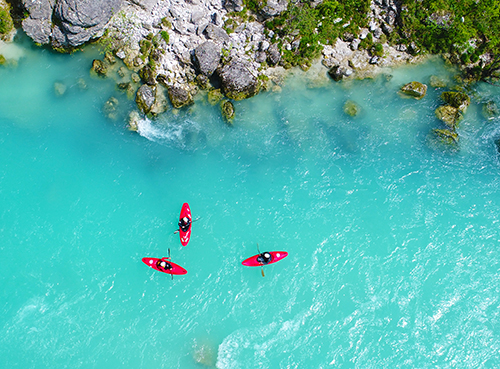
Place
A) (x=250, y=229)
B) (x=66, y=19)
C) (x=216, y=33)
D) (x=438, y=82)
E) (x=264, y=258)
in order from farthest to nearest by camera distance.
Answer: (x=438, y=82)
(x=216, y=33)
(x=66, y=19)
(x=250, y=229)
(x=264, y=258)

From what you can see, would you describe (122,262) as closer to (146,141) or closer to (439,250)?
(146,141)

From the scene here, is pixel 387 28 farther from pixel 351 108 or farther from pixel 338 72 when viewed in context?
pixel 351 108

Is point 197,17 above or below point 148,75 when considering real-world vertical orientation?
above

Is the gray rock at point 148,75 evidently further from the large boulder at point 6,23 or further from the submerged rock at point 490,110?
the submerged rock at point 490,110

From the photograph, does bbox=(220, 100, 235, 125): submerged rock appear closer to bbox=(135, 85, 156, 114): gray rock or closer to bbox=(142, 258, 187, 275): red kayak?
bbox=(135, 85, 156, 114): gray rock

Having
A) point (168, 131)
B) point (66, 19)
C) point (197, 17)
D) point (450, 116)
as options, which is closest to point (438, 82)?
point (450, 116)

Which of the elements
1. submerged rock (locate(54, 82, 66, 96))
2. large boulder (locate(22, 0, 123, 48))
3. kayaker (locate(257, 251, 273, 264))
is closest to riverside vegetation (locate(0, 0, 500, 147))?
large boulder (locate(22, 0, 123, 48))
